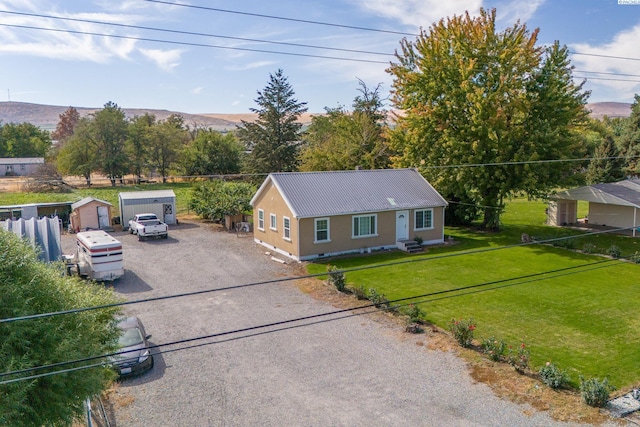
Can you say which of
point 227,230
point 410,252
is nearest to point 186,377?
point 410,252

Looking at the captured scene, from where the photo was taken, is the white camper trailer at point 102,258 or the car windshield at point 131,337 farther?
the white camper trailer at point 102,258

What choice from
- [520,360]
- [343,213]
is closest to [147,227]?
[343,213]

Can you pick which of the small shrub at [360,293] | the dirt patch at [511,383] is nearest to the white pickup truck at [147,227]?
the small shrub at [360,293]

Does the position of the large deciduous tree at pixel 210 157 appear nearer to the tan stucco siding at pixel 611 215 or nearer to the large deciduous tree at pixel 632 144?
the tan stucco siding at pixel 611 215

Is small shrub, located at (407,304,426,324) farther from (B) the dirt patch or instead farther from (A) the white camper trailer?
(A) the white camper trailer

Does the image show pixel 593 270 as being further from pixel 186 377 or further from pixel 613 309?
pixel 186 377
